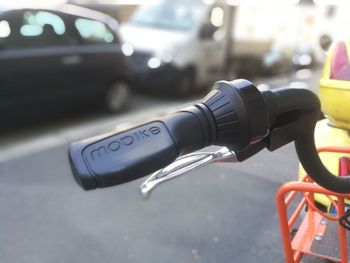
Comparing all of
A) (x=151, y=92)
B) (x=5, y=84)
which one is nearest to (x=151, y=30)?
(x=151, y=92)

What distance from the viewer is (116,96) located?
6.66 meters

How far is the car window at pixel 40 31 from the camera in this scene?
16.3 feet

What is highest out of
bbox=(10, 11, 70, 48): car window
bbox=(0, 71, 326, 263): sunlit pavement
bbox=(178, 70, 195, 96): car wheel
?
bbox=(10, 11, 70, 48): car window

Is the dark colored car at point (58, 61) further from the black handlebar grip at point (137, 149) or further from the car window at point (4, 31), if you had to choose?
the black handlebar grip at point (137, 149)

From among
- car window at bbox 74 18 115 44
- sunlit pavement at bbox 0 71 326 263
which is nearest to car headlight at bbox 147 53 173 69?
car window at bbox 74 18 115 44

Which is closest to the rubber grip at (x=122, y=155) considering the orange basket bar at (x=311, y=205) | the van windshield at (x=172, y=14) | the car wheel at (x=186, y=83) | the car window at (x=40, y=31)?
the orange basket bar at (x=311, y=205)

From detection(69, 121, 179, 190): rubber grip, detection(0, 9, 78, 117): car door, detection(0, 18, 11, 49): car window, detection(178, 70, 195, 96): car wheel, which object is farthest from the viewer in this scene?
detection(178, 70, 195, 96): car wheel

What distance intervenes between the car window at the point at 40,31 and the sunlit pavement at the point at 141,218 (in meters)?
1.51

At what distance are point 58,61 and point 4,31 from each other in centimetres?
79

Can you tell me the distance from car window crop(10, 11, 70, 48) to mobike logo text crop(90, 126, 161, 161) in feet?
14.4

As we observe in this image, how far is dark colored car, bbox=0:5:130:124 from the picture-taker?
4.84 metres

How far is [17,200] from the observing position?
3314 millimetres

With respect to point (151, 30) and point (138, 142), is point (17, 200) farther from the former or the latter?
point (151, 30)

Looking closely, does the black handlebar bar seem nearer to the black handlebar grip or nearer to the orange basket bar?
the black handlebar grip
